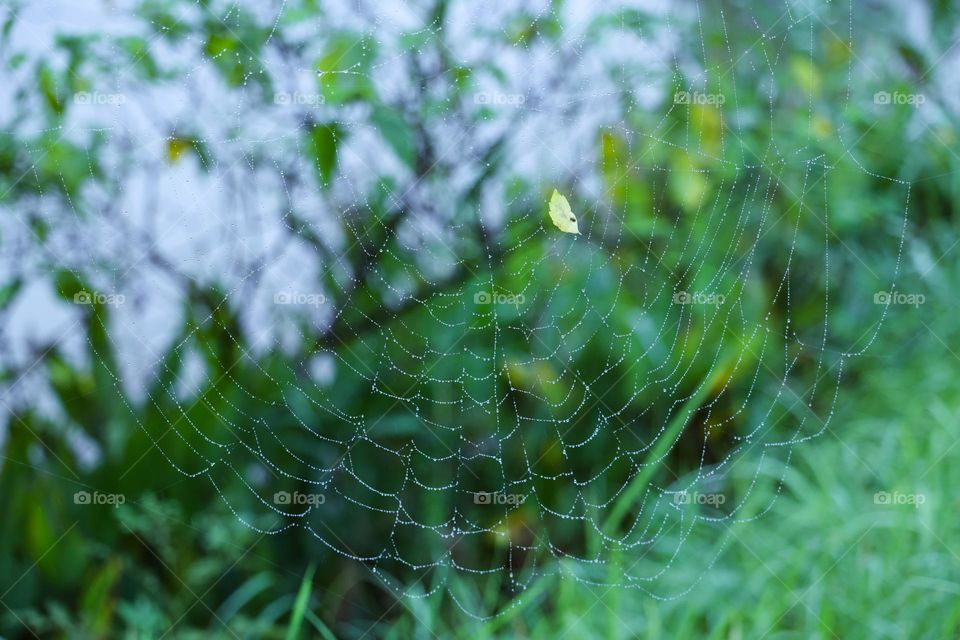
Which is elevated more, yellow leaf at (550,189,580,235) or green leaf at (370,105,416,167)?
green leaf at (370,105,416,167)

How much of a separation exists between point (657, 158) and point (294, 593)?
0.67m

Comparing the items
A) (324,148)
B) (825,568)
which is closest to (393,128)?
(324,148)

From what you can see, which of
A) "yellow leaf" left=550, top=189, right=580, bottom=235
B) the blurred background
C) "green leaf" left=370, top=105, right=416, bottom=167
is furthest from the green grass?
"green leaf" left=370, top=105, right=416, bottom=167

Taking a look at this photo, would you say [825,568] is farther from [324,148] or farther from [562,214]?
[324,148]

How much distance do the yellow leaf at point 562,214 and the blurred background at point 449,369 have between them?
0.04 ft

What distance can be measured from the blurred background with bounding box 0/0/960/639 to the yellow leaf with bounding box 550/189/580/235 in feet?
0.04

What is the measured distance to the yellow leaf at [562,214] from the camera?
1062 millimetres

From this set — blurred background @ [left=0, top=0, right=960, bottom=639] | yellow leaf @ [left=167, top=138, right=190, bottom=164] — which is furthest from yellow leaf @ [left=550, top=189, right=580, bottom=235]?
yellow leaf @ [left=167, top=138, right=190, bottom=164]

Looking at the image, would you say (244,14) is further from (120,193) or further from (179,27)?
(120,193)

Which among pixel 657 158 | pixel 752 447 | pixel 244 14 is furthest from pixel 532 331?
pixel 244 14

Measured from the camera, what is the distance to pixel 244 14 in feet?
3.44

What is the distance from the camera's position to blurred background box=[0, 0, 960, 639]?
3.45 feet

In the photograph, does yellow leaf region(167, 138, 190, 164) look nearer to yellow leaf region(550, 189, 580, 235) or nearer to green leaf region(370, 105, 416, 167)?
green leaf region(370, 105, 416, 167)

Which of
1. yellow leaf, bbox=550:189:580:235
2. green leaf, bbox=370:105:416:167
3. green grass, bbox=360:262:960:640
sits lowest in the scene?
green grass, bbox=360:262:960:640
